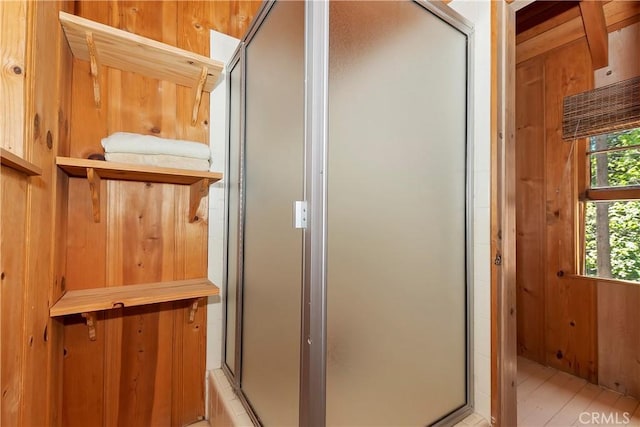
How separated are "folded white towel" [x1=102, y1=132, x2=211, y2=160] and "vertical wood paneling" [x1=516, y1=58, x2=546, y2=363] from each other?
7.51ft

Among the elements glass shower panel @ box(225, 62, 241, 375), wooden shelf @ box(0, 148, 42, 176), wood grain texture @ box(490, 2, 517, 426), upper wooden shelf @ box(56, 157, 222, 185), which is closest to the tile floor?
wood grain texture @ box(490, 2, 517, 426)

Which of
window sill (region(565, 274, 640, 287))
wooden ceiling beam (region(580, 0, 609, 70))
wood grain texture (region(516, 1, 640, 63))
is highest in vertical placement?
wood grain texture (region(516, 1, 640, 63))

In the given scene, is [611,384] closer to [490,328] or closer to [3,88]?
[490,328]

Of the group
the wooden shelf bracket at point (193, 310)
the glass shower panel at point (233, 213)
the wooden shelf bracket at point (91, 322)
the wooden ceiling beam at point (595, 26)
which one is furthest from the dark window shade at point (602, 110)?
the wooden shelf bracket at point (91, 322)

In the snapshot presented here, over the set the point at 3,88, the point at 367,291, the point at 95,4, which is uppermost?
the point at 95,4

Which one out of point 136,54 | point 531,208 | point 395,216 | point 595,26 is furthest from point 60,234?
point 531,208

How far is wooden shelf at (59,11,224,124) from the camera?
1035 millimetres

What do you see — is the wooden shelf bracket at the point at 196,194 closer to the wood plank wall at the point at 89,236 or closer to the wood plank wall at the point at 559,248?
the wood plank wall at the point at 89,236

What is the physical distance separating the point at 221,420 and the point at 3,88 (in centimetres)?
130

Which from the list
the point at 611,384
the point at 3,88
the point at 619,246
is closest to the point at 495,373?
the point at 611,384

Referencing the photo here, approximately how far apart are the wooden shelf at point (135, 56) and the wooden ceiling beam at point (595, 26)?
5.10ft

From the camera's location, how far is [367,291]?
85cm

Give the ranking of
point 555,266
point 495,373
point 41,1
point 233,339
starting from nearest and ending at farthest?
point 41,1, point 495,373, point 233,339, point 555,266

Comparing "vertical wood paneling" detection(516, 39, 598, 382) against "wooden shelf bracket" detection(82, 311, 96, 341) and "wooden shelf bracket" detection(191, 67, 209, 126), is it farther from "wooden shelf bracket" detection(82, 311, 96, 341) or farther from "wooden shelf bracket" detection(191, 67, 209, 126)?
"wooden shelf bracket" detection(82, 311, 96, 341)
